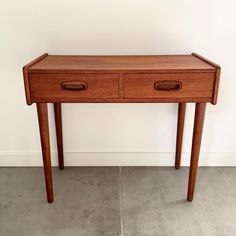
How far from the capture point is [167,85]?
4.17ft

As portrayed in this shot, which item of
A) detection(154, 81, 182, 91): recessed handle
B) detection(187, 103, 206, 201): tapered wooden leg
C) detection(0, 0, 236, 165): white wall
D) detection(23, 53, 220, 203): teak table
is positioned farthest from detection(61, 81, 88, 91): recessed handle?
detection(187, 103, 206, 201): tapered wooden leg

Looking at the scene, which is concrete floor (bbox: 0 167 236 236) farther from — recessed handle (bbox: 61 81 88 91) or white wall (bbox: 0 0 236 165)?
recessed handle (bbox: 61 81 88 91)

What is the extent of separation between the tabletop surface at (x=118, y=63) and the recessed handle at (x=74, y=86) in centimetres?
6

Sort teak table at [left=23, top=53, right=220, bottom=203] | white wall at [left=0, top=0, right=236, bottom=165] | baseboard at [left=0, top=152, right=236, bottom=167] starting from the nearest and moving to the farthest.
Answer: teak table at [left=23, top=53, right=220, bottom=203]
white wall at [left=0, top=0, right=236, bottom=165]
baseboard at [left=0, top=152, right=236, bottom=167]

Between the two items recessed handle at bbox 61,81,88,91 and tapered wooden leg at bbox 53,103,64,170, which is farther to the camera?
tapered wooden leg at bbox 53,103,64,170

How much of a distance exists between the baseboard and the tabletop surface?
2.22ft

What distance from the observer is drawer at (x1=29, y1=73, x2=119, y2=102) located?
4.10ft

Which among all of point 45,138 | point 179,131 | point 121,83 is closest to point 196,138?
point 179,131

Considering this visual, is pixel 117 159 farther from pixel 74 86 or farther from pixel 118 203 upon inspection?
pixel 74 86

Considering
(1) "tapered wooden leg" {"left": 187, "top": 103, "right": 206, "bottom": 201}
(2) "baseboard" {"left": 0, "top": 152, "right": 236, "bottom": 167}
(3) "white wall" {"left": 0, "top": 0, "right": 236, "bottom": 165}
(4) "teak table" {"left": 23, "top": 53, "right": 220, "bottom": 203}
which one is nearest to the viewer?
(4) "teak table" {"left": 23, "top": 53, "right": 220, "bottom": 203}

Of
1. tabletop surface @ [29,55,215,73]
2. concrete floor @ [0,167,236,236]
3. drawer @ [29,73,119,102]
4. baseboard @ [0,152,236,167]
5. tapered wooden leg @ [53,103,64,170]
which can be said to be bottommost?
concrete floor @ [0,167,236,236]

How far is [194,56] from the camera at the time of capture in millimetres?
1545

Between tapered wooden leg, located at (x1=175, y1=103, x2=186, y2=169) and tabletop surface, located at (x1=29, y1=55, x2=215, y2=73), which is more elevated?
tabletop surface, located at (x1=29, y1=55, x2=215, y2=73)

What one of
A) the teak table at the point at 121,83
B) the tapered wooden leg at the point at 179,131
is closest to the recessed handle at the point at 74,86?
the teak table at the point at 121,83
